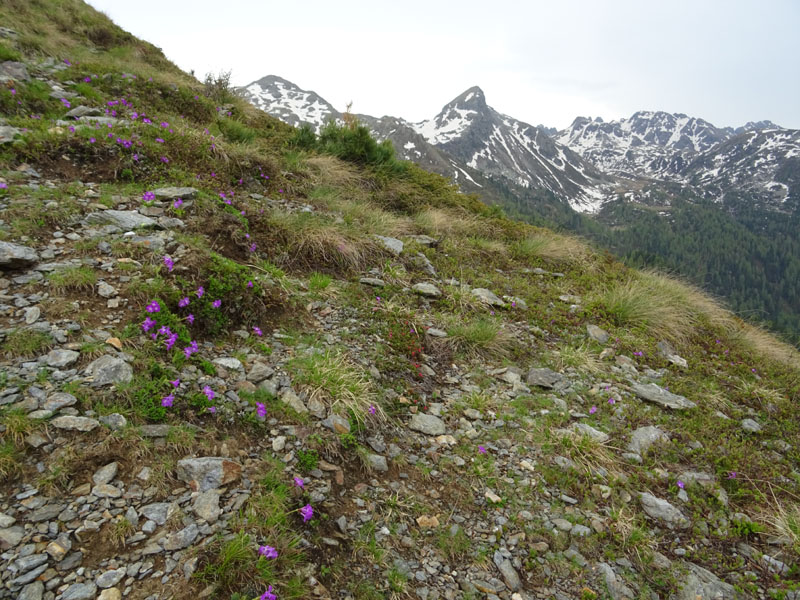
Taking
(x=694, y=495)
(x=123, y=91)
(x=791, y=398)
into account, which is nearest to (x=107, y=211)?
(x=123, y=91)

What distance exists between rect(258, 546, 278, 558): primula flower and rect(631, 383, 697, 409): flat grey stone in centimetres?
472

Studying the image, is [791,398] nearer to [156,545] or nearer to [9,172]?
[156,545]

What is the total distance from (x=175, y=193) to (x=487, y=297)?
5266 millimetres

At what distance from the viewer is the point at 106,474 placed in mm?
2469

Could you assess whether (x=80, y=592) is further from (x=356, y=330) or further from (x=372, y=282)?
(x=372, y=282)

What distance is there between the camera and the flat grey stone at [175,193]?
5699mm

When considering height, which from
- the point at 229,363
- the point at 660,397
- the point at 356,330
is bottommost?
the point at 229,363

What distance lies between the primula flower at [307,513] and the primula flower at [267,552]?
1.23 feet

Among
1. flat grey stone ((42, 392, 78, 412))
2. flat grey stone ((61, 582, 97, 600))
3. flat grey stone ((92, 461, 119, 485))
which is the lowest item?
flat grey stone ((61, 582, 97, 600))

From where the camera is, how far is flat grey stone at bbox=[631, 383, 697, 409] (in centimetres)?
491

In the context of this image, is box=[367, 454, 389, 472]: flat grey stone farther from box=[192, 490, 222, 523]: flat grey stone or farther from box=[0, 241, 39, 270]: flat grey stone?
box=[0, 241, 39, 270]: flat grey stone

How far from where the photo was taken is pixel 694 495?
12.2 feet

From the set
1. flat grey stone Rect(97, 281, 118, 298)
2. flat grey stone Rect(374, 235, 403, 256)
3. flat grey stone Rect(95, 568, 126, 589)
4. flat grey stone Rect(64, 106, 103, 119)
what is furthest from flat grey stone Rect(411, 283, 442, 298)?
flat grey stone Rect(64, 106, 103, 119)

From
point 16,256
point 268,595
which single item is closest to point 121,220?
point 16,256
